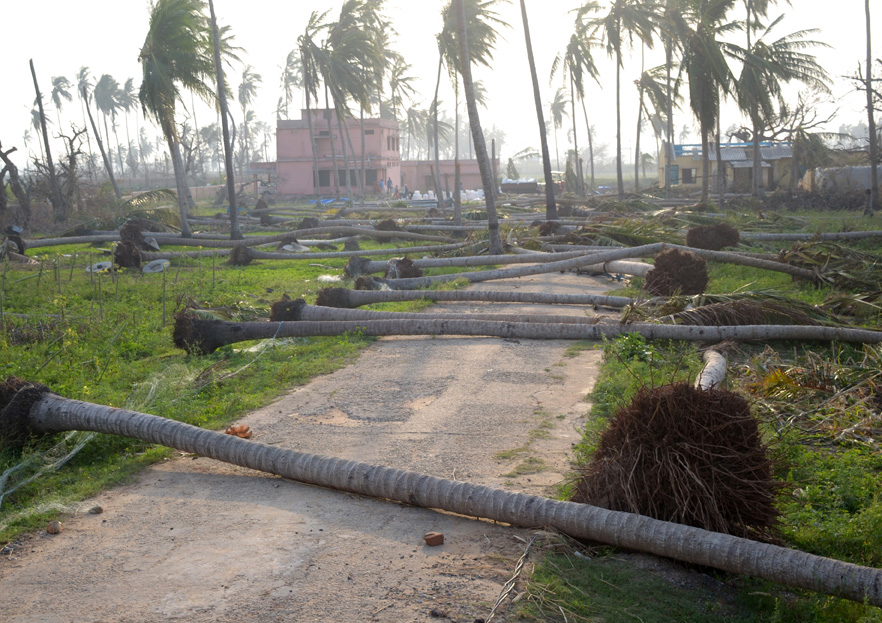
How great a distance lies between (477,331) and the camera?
8.93 meters

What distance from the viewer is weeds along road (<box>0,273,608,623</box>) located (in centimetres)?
339

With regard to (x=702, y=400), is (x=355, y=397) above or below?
below

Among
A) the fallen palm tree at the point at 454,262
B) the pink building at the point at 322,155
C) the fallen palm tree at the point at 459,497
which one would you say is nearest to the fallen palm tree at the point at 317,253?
the fallen palm tree at the point at 454,262

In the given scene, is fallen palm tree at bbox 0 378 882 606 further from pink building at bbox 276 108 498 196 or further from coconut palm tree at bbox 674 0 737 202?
pink building at bbox 276 108 498 196

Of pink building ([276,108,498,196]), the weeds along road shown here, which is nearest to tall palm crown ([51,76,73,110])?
pink building ([276,108,498,196])

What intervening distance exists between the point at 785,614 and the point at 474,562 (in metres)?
1.41

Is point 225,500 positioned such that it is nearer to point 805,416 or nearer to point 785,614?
point 785,614

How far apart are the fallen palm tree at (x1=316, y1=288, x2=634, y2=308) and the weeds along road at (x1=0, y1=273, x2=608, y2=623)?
3.68m

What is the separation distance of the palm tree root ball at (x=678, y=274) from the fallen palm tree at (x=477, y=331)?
2.71 metres

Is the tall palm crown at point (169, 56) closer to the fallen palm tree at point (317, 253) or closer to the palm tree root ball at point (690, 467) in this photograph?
the fallen palm tree at point (317, 253)

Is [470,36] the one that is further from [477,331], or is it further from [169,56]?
[477,331]

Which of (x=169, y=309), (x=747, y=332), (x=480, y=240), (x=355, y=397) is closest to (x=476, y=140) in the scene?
(x=480, y=240)

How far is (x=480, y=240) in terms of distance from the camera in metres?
17.8

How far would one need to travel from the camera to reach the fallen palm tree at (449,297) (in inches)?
411
